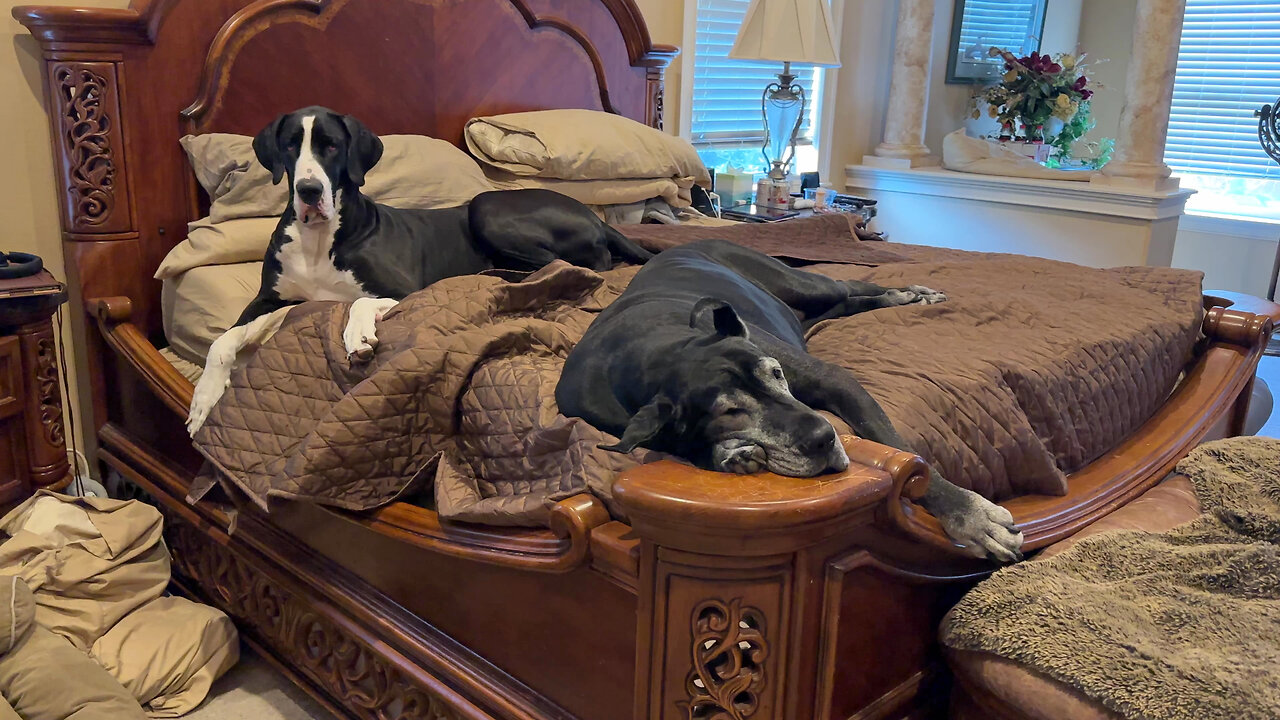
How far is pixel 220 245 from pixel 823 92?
3354 millimetres

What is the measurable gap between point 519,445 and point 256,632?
962mm

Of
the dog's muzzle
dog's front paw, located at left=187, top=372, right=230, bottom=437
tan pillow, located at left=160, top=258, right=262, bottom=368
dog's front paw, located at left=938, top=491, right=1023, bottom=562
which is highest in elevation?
the dog's muzzle

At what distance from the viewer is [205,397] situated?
1.88 metres

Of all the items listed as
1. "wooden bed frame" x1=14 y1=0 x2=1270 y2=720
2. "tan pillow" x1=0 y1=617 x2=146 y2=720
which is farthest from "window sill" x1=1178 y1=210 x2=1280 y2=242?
"tan pillow" x1=0 y1=617 x2=146 y2=720

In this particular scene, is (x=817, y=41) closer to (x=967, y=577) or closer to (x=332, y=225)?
(x=332, y=225)

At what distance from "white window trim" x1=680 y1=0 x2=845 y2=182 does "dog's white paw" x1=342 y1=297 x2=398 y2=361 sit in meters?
2.50

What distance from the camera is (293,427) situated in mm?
1706

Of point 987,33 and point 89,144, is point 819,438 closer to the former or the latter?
point 89,144

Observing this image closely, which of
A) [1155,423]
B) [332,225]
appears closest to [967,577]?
[1155,423]

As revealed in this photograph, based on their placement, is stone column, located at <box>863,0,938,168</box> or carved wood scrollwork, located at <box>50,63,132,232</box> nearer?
carved wood scrollwork, located at <box>50,63,132,232</box>

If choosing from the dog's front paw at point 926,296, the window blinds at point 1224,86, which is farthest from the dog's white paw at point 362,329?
the window blinds at point 1224,86

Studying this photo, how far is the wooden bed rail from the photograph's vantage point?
1033 mm

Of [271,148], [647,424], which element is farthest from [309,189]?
[647,424]

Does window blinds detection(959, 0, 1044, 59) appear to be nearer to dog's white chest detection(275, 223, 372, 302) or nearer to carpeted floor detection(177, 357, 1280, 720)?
dog's white chest detection(275, 223, 372, 302)
